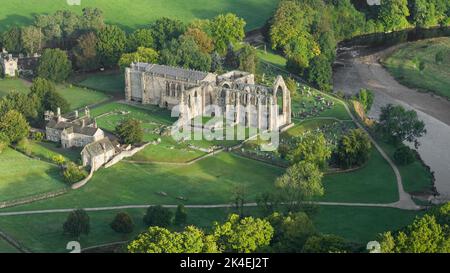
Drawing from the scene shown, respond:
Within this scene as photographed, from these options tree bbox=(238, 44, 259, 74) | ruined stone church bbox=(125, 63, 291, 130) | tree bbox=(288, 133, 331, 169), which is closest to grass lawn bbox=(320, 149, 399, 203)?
tree bbox=(288, 133, 331, 169)

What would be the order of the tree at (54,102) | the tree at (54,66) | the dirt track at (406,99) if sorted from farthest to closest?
the tree at (54,66) < the tree at (54,102) < the dirt track at (406,99)

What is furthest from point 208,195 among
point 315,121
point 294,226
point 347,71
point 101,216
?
point 347,71

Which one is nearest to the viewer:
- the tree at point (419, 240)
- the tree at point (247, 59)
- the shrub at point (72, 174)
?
the tree at point (419, 240)

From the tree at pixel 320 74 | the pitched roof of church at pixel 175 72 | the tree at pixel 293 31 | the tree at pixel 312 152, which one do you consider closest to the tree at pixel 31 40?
the pitched roof of church at pixel 175 72

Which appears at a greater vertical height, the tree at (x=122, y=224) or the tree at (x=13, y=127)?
the tree at (x=13, y=127)

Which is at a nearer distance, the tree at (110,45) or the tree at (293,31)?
the tree at (110,45)

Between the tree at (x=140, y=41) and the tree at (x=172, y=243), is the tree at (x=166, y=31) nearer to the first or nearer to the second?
the tree at (x=140, y=41)

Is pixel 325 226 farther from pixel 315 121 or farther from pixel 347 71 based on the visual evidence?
pixel 347 71
